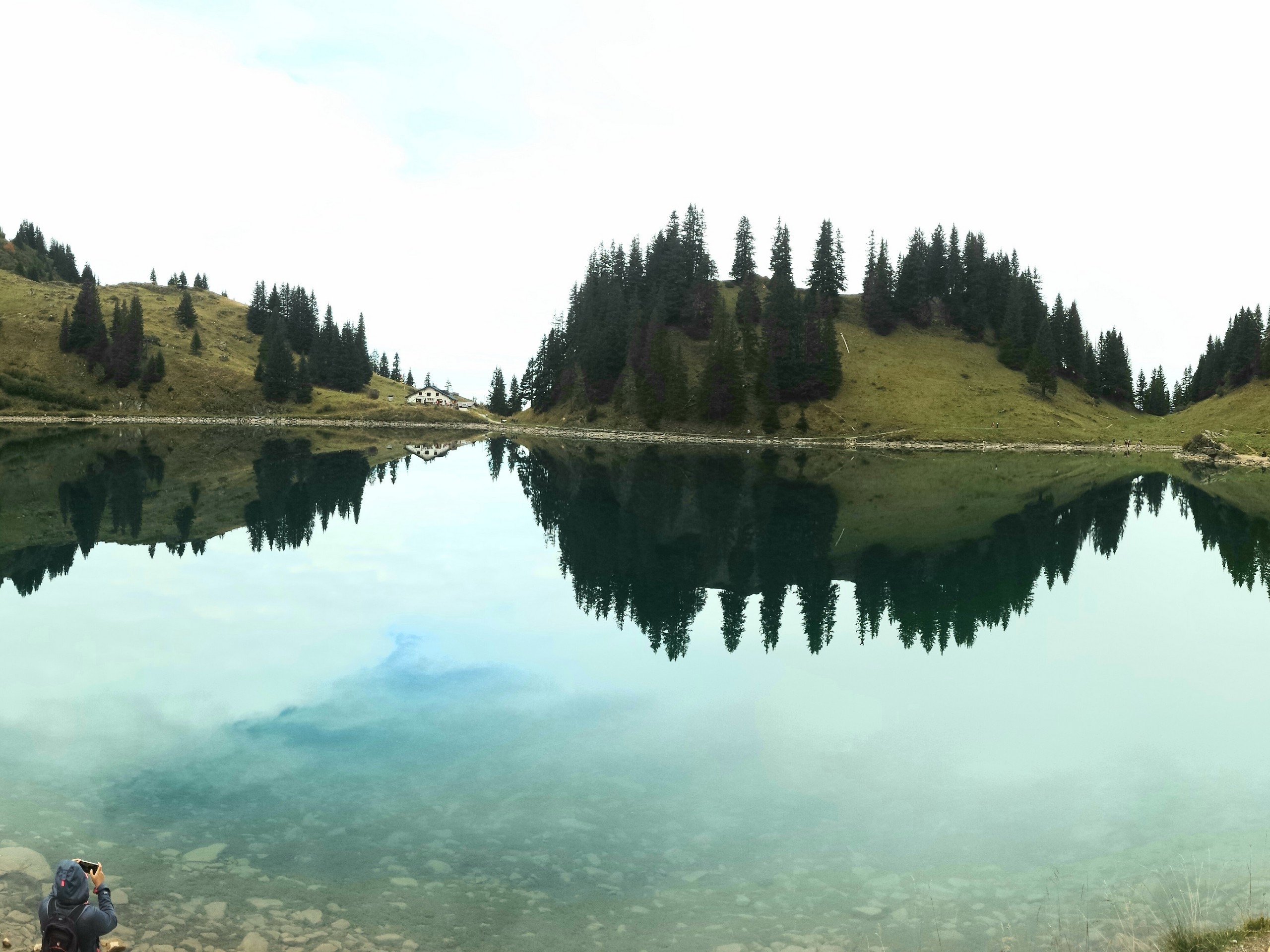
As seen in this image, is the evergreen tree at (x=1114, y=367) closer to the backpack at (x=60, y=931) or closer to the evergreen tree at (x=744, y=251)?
the evergreen tree at (x=744, y=251)

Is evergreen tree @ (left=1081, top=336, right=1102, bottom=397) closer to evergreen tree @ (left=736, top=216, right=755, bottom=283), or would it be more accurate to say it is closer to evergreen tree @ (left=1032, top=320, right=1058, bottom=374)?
evergreen tree @ (left=1032, top=320, right=1058, bottom=374)

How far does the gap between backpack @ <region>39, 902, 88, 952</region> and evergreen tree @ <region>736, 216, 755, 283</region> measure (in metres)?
189

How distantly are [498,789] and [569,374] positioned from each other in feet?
555

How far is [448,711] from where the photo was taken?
2153 cm

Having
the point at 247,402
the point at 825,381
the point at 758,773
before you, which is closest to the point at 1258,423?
the point at 825,381

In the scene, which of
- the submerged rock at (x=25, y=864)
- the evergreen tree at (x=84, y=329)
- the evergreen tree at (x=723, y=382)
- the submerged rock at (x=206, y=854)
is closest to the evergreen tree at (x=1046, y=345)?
the evergreen tree at (x=723, y=382)

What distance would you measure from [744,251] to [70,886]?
193m

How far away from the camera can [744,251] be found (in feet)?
627

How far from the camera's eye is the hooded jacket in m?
9.22

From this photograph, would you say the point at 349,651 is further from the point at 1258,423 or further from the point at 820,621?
the point at 1258,423

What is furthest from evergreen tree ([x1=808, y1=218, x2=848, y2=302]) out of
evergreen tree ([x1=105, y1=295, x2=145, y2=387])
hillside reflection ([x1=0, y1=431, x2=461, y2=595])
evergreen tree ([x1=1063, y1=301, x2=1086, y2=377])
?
evergreen tree ([x1=105, y1=295, x2=145, y2=387])

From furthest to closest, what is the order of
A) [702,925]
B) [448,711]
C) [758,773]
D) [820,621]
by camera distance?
[820,621], [448,711], [758,773], [702,925]

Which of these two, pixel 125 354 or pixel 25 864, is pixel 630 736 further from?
pixel 125 354

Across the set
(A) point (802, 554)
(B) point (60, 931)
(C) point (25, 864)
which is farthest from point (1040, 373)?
(B) point (60, 931)
